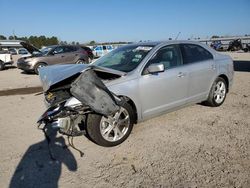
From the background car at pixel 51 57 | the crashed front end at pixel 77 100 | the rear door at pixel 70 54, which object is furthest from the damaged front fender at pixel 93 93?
the rear door at pixel 70 54

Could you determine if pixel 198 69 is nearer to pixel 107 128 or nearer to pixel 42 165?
pixel 107 128

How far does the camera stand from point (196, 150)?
391cm

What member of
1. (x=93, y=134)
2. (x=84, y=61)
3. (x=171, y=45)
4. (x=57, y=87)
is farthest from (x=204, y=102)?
(x=84, y=61)

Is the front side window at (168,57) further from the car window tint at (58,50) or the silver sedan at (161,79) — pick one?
the car window tint at (58,50)

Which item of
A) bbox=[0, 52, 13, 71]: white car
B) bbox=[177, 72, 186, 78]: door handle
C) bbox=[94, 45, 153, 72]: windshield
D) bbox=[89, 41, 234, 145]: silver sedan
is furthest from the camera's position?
bbox=[0, 52, 13, 71]: white car

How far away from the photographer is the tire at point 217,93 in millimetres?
5828

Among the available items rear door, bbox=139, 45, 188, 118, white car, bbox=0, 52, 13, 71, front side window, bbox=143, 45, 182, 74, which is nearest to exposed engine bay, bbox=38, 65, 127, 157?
rear door, bbox=139, 45, 188, 118

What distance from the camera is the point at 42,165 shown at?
3.67 meters

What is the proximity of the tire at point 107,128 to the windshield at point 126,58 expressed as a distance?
0.80 meters

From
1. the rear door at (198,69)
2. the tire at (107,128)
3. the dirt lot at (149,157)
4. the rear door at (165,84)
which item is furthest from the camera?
the rear door at (198,69)

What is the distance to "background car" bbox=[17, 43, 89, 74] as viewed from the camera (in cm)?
1438

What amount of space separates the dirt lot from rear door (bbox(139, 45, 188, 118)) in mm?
445

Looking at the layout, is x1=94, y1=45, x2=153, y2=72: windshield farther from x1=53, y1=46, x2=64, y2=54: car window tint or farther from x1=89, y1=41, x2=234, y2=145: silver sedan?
x1=53, y1=46, x2=64, y2=54: car window tint

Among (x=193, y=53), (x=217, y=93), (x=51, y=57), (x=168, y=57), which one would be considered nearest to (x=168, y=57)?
(x=168, y=57)
